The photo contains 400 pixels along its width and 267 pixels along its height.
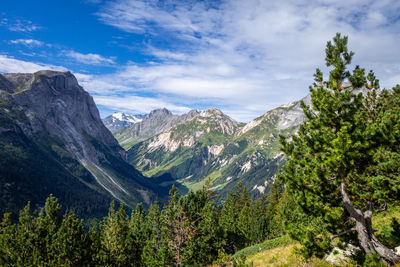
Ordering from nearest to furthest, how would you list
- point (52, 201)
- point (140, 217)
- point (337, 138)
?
point (337, 138), point (52, 201), point (140, 217)

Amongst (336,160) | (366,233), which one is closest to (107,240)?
(366,233)

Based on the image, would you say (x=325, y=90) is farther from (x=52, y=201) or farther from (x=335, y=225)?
(x=52, y=201)

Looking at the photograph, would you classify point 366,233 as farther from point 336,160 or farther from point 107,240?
point 107,240

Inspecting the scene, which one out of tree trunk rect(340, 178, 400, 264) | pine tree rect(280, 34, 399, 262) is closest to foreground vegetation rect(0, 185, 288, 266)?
pine tree rect(280, 34, 399, 262)

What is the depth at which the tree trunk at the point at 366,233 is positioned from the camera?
38.5 feet

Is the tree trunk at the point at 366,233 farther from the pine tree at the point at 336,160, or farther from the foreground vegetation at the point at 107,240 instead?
the foreground vegetation at the point at 107,240

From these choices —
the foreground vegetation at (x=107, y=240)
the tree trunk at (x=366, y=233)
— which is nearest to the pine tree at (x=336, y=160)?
the tree trunk at (x=366, y=233)

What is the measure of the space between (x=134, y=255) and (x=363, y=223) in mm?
52728

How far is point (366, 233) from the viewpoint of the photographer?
1259 cm

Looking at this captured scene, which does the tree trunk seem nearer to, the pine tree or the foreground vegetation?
the pine tree

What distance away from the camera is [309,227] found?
44.5 feet

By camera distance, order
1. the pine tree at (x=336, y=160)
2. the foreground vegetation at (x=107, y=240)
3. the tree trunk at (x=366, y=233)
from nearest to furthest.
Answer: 1. the tree trunk at (x=366, y=233)
2. the pine tree at (x=336, y=160)
3. the foreground vegetation at (x=107, y=240)

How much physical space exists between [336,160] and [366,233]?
4587mm

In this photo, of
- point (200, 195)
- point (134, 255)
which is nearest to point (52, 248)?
point (134, 255)
